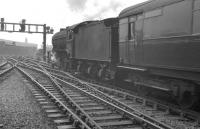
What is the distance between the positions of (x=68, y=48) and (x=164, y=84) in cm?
1246

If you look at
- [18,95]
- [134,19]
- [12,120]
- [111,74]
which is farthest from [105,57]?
[12,120]

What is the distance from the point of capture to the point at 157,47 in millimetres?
9625

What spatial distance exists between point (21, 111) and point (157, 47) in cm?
445

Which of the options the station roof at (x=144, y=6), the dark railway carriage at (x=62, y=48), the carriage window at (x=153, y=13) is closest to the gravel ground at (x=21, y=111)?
the carriage window at (x=153, y=13)

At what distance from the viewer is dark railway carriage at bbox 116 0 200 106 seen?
811 cm

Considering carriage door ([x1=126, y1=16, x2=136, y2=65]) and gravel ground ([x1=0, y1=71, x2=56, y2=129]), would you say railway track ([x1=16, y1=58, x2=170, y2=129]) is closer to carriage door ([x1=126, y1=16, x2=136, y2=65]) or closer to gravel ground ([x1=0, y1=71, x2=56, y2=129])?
gravel ground ([x1=0, y1=71, x2=56, y2=129])

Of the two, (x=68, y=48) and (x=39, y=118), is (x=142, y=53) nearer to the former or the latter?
(x=39, y=118)

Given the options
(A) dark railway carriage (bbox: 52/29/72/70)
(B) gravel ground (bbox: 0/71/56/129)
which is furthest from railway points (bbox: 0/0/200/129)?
(A) dark railway carriage (bbox: 52/29/72/70)

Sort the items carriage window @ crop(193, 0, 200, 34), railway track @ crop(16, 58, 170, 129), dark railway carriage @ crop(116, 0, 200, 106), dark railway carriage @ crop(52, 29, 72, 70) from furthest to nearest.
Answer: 1. dark railway carriage @ crop(52, 29, 72, 70)
2. dark railway carriage @ crop(116, 0, 200, 106)
3. carriage window @ crop(193, 0, 200, 34)
4. railway track @ crop(16, 58, 170, 129)

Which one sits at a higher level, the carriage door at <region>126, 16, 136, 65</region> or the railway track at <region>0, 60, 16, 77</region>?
the carriage door at <region>126, 16, 136, 65</region>

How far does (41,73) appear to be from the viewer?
67.2 ft

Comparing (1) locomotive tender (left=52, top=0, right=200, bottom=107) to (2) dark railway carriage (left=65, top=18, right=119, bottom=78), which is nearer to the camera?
(1) locomotive tender (left=52, top=0, right=200, bottom=107)

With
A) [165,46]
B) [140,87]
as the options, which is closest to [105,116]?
[165,46]

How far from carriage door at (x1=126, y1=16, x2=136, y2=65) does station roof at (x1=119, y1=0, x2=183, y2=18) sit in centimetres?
30
